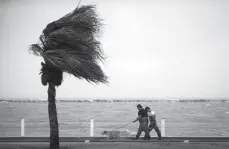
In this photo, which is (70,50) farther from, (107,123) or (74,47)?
(107,123)

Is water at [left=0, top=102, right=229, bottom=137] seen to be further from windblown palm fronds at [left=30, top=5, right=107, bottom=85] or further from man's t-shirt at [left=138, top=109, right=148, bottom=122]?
windblown palm fronds at [left=30, top=5, right=107, bottom=85]

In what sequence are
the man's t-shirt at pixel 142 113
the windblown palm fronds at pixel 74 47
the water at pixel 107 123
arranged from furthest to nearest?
the water at pixel 107 123 → the man's t-shirt at pixel 142 113 → the windblown palm fronds at pixel 74 47

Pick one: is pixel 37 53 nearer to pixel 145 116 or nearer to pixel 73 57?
pixel 73 57

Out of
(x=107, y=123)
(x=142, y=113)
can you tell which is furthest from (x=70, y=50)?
(x=107, y=123)

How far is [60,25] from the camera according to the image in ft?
30.7

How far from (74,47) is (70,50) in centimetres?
15

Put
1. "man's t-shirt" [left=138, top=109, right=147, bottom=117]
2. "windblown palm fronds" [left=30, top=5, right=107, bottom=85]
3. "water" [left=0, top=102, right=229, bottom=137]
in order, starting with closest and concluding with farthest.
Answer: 1. "windblown palm fronds" [left=30, top=5, right=107, bottom=85]
2. "man's t-shirt" [left=138, top=109, right=147, bottom=117]
3. "water" [left=0, top=102, right=229, bottom=137]

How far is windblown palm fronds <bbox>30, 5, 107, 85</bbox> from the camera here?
908 centimetres

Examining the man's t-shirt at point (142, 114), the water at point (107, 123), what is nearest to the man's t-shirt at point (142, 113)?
the man's t-shirt at point (142, 114)

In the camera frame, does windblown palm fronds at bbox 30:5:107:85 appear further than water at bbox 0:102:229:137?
No

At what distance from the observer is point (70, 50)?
30.5 ft

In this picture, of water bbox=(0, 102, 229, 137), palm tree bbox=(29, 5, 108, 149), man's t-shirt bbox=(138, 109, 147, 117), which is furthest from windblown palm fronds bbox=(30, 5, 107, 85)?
water bbox=(0, 102, 229, 137)

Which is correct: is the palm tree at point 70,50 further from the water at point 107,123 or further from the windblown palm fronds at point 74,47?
the water at point 107,123

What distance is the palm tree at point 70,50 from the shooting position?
9.09m
